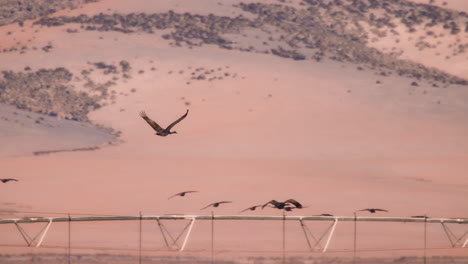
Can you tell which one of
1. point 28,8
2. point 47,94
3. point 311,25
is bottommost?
point 47,94

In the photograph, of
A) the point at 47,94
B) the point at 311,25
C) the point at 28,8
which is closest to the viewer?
the point at 47,94

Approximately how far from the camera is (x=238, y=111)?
3666 inches

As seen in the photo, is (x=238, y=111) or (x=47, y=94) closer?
(x=238, y=111)

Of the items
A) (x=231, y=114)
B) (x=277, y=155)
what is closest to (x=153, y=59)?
(x=231, y=114)

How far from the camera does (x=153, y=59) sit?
108188 millimetres

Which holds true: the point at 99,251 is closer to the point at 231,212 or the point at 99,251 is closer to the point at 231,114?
the point at 231,212

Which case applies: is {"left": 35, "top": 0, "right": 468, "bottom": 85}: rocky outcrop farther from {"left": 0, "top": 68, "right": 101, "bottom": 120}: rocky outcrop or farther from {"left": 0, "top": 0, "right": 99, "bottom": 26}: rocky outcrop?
{"left": 0, "top": 68, "right": 101, "bottom": 120}: rocky outcrop

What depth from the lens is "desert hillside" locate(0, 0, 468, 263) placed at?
61.5 metres

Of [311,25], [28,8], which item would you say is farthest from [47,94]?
[311,25]

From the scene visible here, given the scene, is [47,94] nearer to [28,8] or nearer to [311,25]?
[28,8]

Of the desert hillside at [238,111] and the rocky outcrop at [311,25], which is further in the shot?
the rocky outcrop at [311,25]

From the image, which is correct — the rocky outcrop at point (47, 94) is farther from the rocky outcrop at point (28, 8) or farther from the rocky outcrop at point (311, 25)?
the rocky outcrop at point (28, 8)

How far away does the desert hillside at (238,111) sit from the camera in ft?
202

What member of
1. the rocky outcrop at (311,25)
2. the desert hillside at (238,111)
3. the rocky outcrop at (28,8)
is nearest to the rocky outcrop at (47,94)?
the desert hillside at (238,111)
